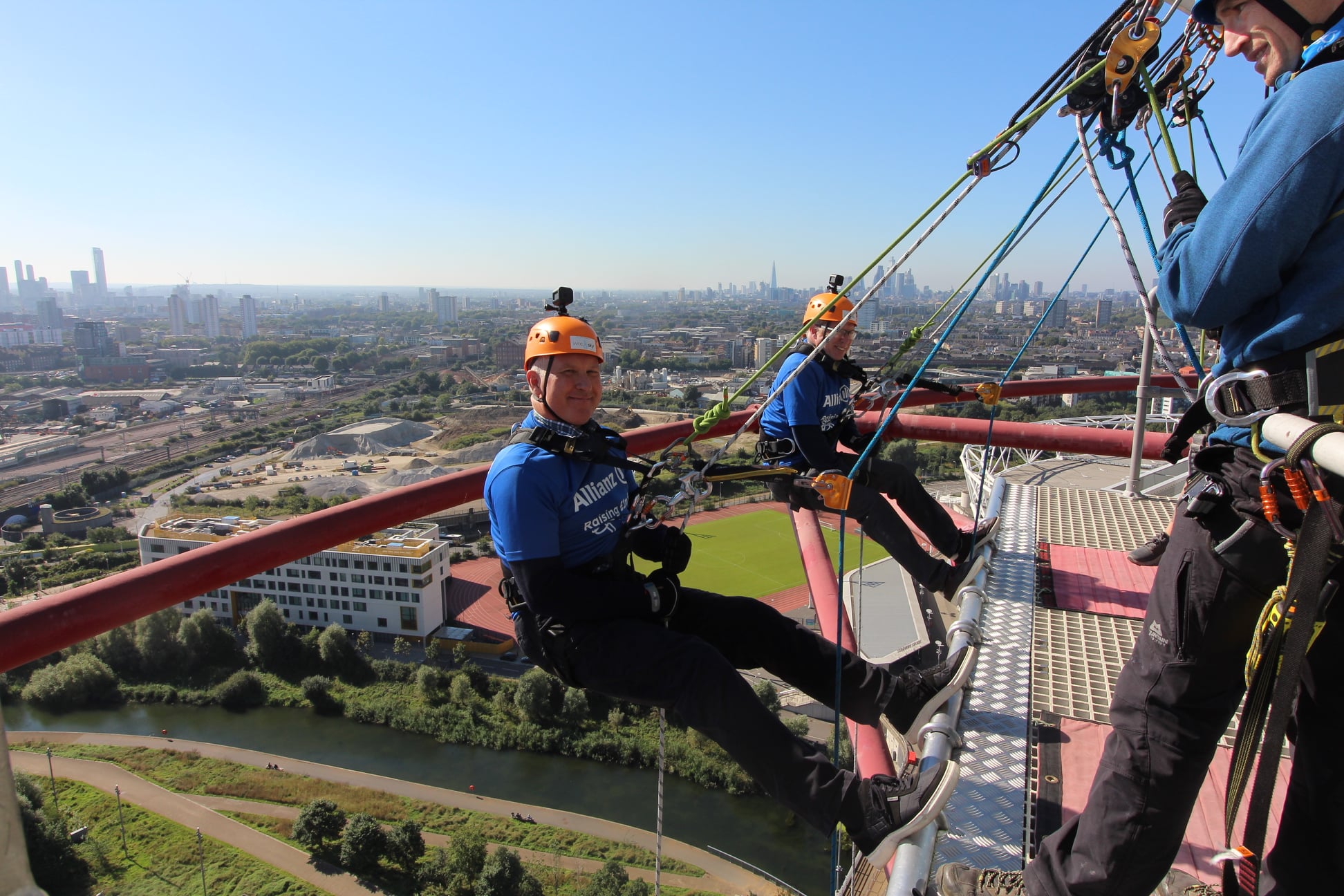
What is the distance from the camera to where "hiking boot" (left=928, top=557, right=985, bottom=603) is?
10.4ft

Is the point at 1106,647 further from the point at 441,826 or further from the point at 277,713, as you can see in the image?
the point at 277,713

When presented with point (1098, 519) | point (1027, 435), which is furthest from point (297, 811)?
point (1027, 435)

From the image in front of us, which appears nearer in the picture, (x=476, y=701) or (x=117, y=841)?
(x=117, y=841)

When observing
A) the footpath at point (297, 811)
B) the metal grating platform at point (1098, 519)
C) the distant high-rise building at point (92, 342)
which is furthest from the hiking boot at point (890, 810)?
the distant high-rise building at point (92, 342)

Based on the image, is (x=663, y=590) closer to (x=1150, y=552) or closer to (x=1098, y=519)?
(x=1150, y=552)

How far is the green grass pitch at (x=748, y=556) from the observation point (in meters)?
22.2

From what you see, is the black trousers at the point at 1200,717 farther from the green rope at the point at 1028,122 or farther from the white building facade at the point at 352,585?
the white building facade at the point at 352,585

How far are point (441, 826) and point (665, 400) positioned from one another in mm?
41727

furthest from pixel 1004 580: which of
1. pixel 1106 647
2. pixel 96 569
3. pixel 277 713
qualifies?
pixel 96 569

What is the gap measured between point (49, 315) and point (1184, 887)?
423 feet

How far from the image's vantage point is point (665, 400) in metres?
53.4

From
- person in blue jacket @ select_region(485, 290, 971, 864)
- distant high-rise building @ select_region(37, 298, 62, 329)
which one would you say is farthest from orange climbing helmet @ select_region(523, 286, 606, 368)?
distant high-rise building @ select_region(37, 298, 62, 329)

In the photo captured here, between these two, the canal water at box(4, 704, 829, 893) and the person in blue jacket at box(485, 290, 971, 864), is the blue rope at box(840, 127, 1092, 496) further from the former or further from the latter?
the canal water at box(4, 704, 829, 893)

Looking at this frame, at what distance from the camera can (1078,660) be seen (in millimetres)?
3430
